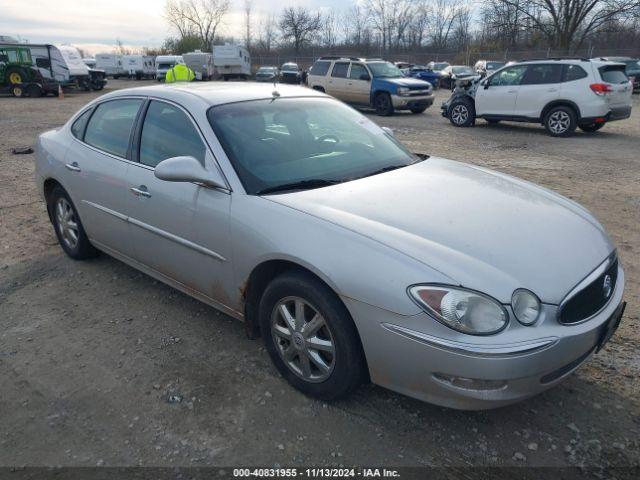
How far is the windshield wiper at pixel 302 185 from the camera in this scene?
9.73 ft

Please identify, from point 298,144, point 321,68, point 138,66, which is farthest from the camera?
point 138,66

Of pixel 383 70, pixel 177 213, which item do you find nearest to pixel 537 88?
pixel 383 70

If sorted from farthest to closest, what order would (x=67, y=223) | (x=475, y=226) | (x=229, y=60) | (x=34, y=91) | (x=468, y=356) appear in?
(x=229, y=60), (x=34, y=91), (x=67, y=223), (x=475, y=226), (x=468, y=356)

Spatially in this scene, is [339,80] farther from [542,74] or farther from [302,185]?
[302,185]

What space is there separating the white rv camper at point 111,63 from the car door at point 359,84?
37176 millimetres

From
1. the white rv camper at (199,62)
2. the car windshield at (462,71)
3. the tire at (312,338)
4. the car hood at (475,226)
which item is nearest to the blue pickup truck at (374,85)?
the car hood at (475,226)

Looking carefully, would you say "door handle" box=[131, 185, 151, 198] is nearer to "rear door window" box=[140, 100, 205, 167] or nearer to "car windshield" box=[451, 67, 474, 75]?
"rear door window" box=[140, 100, 205, 167]

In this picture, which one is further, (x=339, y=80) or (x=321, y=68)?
(x=321, y=68)

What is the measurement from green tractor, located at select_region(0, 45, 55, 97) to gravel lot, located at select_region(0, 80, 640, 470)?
25340 millimetres

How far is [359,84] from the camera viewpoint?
17312mm

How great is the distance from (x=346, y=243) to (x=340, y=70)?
1645cm

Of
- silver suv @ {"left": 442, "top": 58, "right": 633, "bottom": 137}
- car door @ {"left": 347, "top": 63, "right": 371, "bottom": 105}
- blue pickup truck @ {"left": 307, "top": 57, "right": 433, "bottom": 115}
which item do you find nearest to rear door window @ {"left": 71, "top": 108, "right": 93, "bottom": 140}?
silver suv @ {"left": 442, "top": 58, "right": 633, "bottom": 137}

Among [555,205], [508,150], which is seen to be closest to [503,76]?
[508,150]

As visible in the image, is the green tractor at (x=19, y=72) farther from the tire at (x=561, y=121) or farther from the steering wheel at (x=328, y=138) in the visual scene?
the steering wheel at (x=328, y=138)
